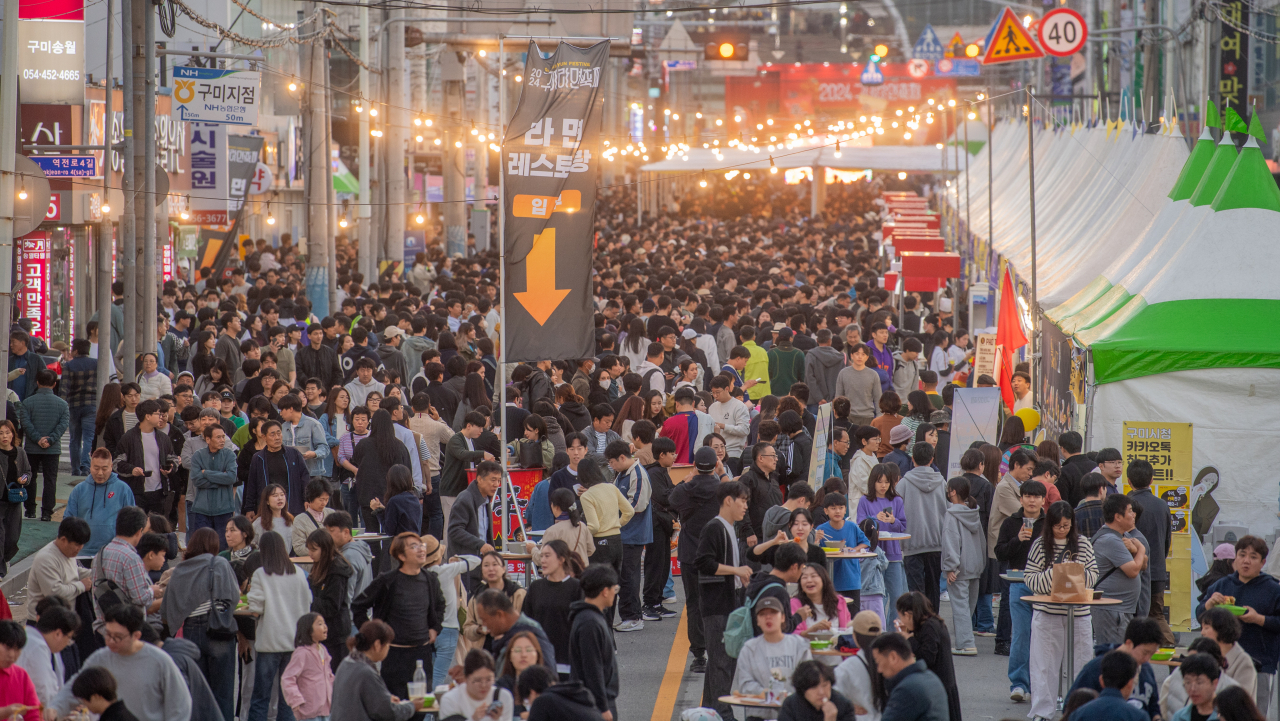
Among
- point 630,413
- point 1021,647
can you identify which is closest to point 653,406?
point 630,413

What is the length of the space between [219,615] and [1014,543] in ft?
16.8

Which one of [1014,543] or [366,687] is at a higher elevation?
[1014,543]

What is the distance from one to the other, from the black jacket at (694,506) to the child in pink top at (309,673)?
117 inches

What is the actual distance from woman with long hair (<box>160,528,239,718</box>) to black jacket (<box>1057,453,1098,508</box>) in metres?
5.95

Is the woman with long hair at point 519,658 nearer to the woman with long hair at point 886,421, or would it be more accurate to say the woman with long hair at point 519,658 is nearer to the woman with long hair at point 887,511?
the woman with long hair at point 887,511

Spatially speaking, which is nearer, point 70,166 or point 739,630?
point 739,630

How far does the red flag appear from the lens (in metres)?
15.4

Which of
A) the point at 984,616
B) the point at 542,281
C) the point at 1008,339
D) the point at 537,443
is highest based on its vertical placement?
the point at 542,281

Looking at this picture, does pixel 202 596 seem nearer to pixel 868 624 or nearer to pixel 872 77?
pixel 868 624

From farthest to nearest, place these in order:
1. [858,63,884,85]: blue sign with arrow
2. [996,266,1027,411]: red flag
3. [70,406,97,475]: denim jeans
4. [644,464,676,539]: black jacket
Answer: [858,63,884,85]: blue sign with arrow
[70,406,97,475]: denim jeans
[996,266,1027,411]: red flag
[644,464,676,539]: black jacket

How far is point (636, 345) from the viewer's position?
56.2 feet

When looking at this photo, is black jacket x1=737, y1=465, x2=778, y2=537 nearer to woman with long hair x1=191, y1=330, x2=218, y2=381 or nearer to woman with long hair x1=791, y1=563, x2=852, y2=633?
woman with long hair x1=791, y1=563, x2=852, y2=633

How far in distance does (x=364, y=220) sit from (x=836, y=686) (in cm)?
2196

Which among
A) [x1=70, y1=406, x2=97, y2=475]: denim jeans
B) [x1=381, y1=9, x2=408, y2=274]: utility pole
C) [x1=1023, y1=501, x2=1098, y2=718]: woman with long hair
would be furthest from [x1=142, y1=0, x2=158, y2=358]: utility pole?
[x1=381, y1=9, x2=408, y2=274]: utility pole
